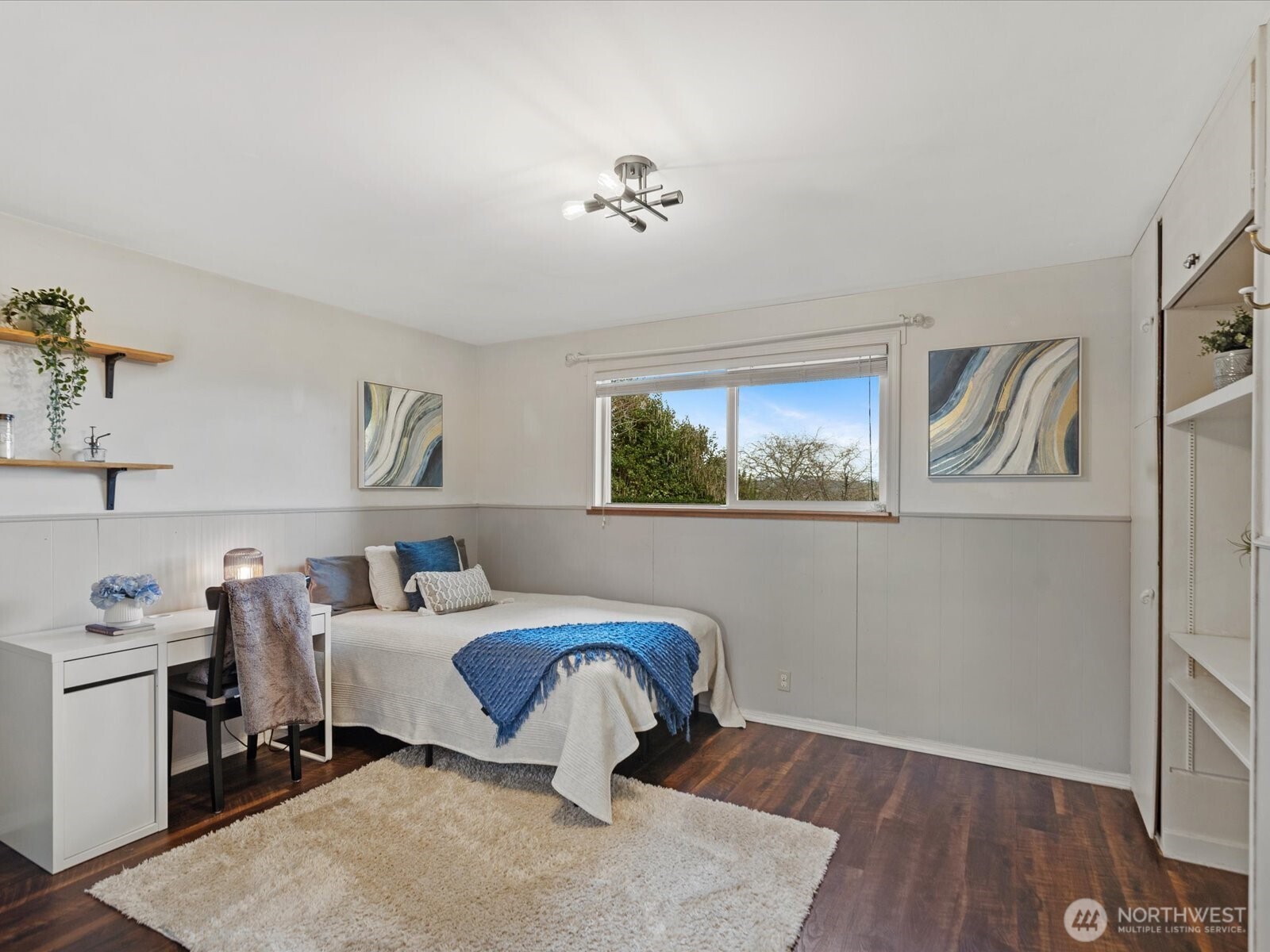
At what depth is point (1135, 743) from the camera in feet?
Answer: 9.72

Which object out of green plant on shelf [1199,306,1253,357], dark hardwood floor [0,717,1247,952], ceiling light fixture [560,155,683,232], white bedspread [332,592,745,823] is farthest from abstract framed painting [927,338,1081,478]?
ceiling light fixture [560,155,683,232]

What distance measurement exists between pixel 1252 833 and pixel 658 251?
2.81 meters

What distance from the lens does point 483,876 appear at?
2379mm

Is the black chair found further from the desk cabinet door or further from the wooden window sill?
the wooden window sill

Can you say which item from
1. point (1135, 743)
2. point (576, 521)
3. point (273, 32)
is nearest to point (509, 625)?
point (576, 521)

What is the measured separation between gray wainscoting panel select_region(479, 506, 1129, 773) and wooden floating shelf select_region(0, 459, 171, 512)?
257cm

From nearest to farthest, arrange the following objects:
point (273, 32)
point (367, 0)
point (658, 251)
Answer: point (367, 0)
point (273, 32)
point (658, 251)

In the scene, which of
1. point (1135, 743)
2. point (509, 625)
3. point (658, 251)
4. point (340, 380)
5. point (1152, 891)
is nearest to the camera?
point (1152, 891)

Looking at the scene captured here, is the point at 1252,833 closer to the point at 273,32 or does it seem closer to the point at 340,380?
the point at 273,32

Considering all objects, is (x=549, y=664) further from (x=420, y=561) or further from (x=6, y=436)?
(x=6, y=436)

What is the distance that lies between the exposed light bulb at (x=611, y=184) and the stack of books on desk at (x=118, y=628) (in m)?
2.48

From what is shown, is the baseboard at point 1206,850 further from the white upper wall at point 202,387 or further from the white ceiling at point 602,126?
the white upper wall at point 202,387

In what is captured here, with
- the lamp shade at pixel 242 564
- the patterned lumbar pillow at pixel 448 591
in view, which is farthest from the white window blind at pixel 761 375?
the lamp shade at pixel 242 564

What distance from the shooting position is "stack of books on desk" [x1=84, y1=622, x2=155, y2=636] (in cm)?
271
